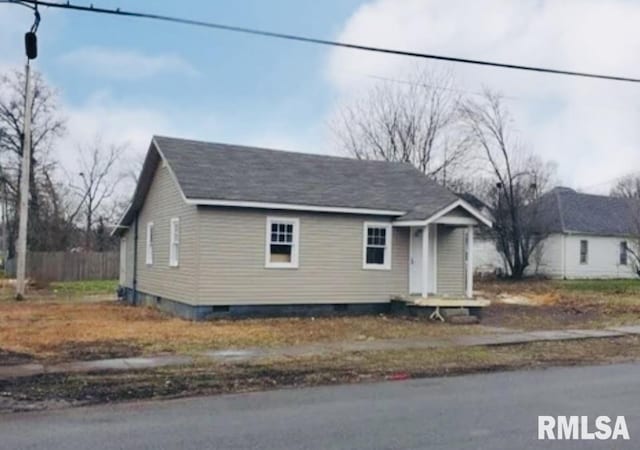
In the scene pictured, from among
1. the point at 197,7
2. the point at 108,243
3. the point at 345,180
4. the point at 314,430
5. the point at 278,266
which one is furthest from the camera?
the point at 108,243

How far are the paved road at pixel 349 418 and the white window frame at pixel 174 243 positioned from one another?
1190 centimetres

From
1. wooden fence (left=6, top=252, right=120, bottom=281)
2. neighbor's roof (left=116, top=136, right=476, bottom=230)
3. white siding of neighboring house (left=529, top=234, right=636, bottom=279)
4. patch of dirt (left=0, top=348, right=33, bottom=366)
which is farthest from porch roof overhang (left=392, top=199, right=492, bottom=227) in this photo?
white siding of neighboring house (left=529, top=234, right=636, bottom=279)

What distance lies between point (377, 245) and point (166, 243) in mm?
6706

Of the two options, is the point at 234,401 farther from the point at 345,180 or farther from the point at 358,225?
the point at 345,180

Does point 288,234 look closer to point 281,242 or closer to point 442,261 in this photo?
point 281,242

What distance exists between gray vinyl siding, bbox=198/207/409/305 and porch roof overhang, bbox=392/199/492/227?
71 centimetres

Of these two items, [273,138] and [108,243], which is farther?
[108,243]

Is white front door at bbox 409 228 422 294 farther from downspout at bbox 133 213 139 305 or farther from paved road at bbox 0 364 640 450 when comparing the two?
paved road at bbox 0 364 640 450

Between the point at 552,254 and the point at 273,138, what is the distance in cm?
1929

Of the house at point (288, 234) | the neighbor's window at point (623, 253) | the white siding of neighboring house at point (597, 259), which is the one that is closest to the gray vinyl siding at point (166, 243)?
the house at point (288, 234)

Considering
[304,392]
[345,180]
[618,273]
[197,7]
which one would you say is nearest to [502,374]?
[304,392]

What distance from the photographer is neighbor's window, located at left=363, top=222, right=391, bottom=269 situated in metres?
21.0

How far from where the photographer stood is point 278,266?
19578mm

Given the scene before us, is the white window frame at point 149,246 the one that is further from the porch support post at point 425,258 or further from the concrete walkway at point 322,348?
the concrete walkway at point 322,348
